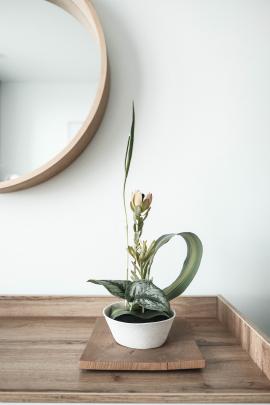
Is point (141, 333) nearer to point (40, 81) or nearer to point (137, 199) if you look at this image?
point (137, 199)

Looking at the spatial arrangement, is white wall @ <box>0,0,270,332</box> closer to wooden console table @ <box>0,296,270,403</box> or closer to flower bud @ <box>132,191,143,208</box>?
wooden console table @ <box>0,296,270,403</box>

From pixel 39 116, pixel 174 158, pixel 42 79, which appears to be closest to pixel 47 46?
pixel 42 79

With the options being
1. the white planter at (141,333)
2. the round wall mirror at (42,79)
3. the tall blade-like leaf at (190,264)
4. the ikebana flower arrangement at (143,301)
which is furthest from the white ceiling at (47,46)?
the white planter at (141,333)

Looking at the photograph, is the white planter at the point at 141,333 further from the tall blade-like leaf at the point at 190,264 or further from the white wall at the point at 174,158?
the white wall at the point at 174,158

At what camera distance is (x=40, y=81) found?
1.00 meters

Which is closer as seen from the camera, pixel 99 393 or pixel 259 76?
pixel 99 393

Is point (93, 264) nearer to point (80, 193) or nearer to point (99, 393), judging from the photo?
point (80, 193)

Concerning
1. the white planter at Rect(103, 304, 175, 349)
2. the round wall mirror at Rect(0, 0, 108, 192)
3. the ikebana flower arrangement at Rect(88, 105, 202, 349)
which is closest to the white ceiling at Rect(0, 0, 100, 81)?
the round wall mirror at Rect(0, 0, 108, 192)

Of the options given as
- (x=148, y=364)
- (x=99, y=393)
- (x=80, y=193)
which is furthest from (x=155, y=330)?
(x=80, y=193)

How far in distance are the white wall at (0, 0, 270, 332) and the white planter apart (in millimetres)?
305

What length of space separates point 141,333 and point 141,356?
0.04m

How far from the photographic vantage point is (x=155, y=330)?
0.69m

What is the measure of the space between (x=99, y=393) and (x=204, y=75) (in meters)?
0.85

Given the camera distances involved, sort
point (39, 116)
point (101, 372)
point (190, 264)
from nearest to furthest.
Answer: point (101, 372), point (190, 264), point (39, 116)
